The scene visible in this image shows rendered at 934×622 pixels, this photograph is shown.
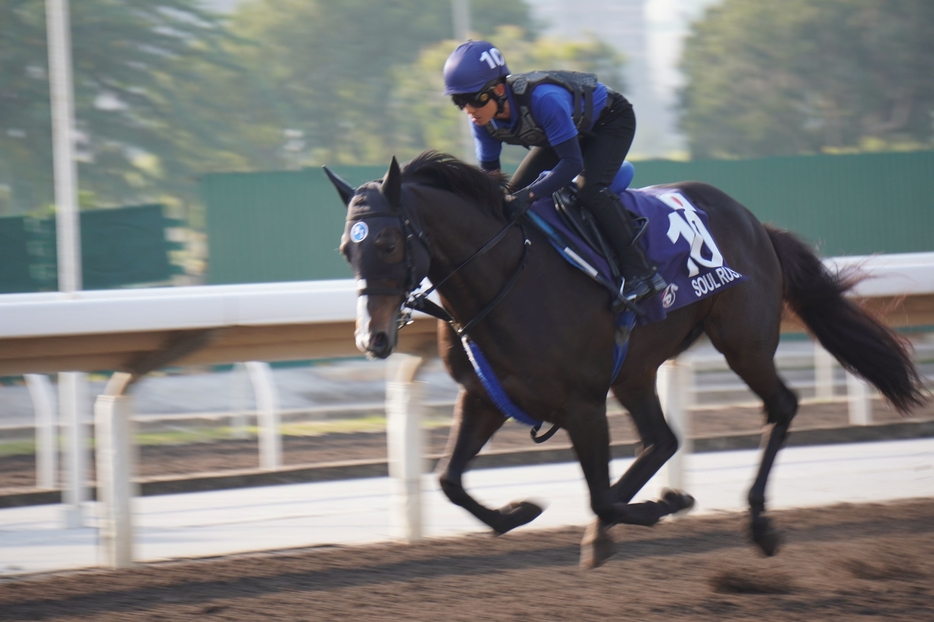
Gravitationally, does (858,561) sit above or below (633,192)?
below

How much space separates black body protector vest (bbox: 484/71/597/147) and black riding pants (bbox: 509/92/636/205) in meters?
0.11

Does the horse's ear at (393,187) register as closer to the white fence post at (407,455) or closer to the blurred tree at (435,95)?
the white fence post at (407,455)

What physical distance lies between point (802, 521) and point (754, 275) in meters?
1.37

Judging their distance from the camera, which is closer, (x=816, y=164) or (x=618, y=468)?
(x=618, y=468)

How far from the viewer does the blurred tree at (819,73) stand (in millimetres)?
13422

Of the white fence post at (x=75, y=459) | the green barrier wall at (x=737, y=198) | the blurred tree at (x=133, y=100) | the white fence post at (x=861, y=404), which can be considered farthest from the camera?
the blurred tree at (x=133, y=100)

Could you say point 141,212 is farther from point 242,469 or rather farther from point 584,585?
point 584,585

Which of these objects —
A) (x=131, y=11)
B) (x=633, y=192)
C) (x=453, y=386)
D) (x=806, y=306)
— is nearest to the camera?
(x=633, y=192)

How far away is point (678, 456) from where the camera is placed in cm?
568

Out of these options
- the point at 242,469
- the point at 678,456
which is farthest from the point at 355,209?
the point at 242,469

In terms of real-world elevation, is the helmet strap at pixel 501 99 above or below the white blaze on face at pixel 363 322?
above

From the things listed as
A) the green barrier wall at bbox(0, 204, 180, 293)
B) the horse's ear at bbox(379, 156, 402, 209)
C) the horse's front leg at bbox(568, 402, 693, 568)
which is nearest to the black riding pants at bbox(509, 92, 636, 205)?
the horse's ear at bbox(379, 156, 402, 209)

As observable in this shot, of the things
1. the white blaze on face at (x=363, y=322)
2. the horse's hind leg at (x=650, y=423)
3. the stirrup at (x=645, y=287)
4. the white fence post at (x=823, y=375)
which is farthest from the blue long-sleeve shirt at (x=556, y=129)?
the white fence post at (x=823, y=375)

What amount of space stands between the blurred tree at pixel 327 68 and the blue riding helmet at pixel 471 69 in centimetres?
681
